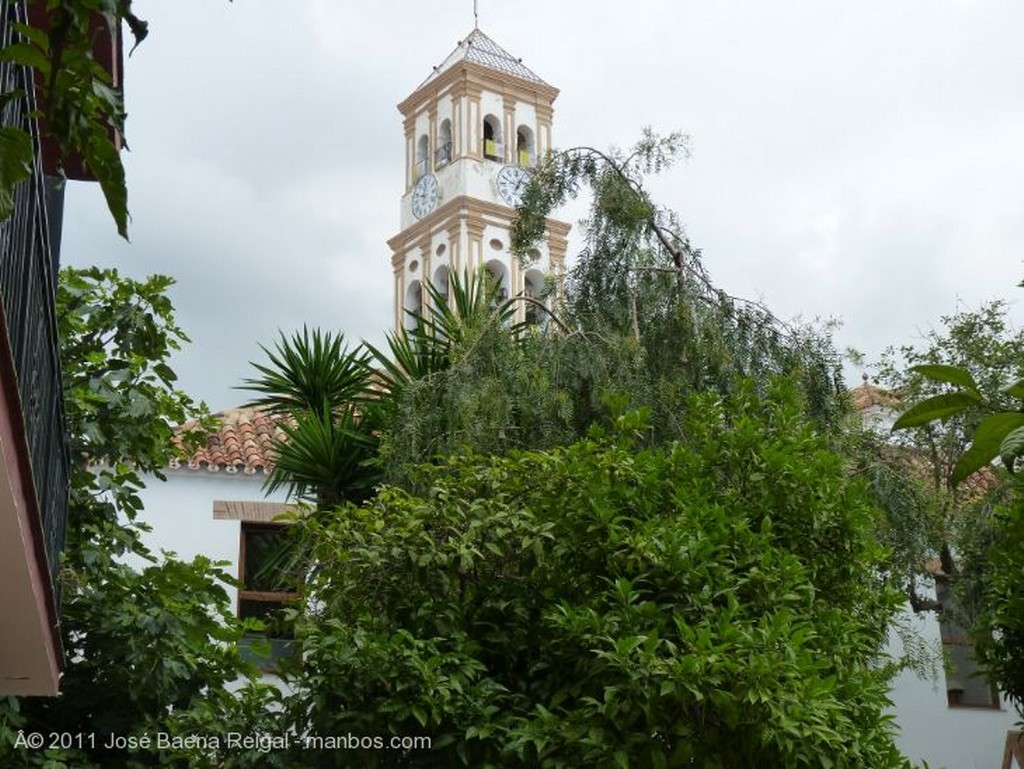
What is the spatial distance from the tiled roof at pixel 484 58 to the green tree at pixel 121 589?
25.7 meters

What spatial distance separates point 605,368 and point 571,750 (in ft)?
16.2

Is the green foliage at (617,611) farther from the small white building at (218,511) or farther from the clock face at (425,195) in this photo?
the clock face at (425,195)

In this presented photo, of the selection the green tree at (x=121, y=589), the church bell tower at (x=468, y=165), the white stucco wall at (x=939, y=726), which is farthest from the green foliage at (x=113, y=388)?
the church bell tower at (x=468, y=165)

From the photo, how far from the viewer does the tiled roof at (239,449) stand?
15.3 meters

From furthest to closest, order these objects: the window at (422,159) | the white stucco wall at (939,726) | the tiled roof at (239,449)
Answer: the window at (422,159), the white stucco wall at (939,726), the tiled roof at (239,449)

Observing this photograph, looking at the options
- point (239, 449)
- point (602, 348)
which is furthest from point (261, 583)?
point (602, 348)

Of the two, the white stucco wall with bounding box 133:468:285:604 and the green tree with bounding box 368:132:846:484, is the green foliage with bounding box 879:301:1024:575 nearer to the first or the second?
the green tree with bounding box 368:132:846:484

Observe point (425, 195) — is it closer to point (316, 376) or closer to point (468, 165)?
point (468, 165)

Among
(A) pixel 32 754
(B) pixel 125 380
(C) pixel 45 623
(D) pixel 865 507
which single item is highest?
(B) pixel 125 380

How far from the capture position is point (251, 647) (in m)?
8.78

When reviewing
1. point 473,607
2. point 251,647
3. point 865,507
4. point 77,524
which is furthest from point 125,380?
point 865,507

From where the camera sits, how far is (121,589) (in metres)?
8.72

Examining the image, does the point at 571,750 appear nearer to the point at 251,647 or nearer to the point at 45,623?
the point at 45,623

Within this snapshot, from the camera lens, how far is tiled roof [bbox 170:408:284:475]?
50.2 feet
